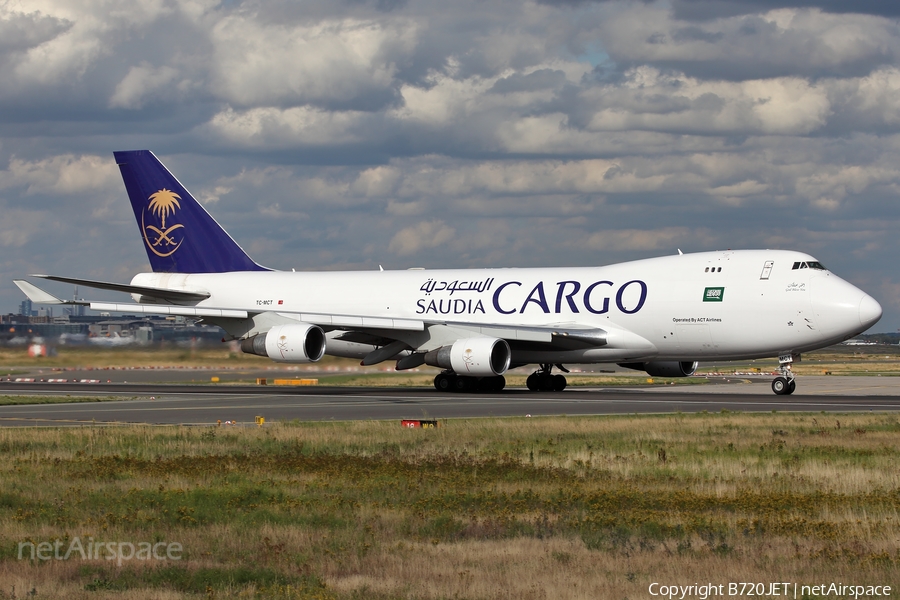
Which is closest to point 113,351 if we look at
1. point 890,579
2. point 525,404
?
point 525,404

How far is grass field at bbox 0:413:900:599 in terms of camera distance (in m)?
9.54

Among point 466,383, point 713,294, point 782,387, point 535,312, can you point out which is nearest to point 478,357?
point 466,383

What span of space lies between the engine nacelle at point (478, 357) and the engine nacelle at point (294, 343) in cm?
467

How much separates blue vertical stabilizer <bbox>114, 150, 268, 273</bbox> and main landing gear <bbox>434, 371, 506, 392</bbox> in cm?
1176

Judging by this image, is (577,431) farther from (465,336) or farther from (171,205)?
(171,205)

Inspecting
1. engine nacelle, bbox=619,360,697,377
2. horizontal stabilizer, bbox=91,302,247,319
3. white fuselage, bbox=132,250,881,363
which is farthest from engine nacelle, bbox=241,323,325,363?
engine nacelle, bbox=619,360,697,377

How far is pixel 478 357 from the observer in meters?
35.3

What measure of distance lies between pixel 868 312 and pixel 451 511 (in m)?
24.3

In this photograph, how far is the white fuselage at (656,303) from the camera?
111 ft

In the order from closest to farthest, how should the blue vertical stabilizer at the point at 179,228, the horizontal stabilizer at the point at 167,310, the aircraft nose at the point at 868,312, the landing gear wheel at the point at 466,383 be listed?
the aircraft nose at the point at 868,312 < the landing gear wheel at the point at 466,383 < the horizontal stabilizer at the point at 167,310 < the blue vertical stabilizer at the point at 179,228

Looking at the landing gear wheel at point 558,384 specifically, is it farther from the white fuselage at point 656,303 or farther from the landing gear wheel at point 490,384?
the white fuselage at point 656,303

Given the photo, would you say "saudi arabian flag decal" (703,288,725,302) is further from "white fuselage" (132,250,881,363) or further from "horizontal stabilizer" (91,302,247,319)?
"horizontal stabilizer" (91,302,247,319)

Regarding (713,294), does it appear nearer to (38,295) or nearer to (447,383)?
(447,383)


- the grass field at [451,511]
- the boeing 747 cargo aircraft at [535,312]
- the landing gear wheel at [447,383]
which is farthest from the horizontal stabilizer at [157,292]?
the grass field at [451,511]
